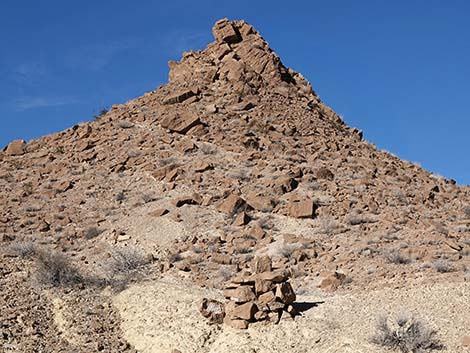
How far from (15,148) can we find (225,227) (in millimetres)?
15760

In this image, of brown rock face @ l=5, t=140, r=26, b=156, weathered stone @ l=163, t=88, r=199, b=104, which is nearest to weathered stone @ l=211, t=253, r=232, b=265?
weathered stone @ l=163, t=88, r=199, b=104

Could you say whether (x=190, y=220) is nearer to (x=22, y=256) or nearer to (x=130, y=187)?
(x=130, y=187)

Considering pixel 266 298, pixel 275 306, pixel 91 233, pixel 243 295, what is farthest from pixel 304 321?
pixel 91 233

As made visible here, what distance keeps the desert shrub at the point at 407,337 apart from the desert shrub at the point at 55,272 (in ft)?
31.4

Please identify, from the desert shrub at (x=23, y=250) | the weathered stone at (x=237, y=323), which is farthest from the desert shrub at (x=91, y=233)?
the weathered stone at (x=237, y=323)

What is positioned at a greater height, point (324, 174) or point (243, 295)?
point (324, 174)

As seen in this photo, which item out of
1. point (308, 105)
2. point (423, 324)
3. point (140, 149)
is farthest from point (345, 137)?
point (423, 324)

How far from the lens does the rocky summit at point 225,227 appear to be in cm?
1641

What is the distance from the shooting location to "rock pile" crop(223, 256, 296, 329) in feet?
52.4

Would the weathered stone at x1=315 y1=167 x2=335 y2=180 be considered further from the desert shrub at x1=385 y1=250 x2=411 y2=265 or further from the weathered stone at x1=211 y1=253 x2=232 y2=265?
the desert shrub at x1=385 y1=250 x2=411 y2=265

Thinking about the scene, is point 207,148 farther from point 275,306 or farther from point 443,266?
point 275,306

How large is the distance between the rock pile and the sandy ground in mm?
236

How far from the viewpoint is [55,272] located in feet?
66.4

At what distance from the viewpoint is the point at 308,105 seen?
38.6m
